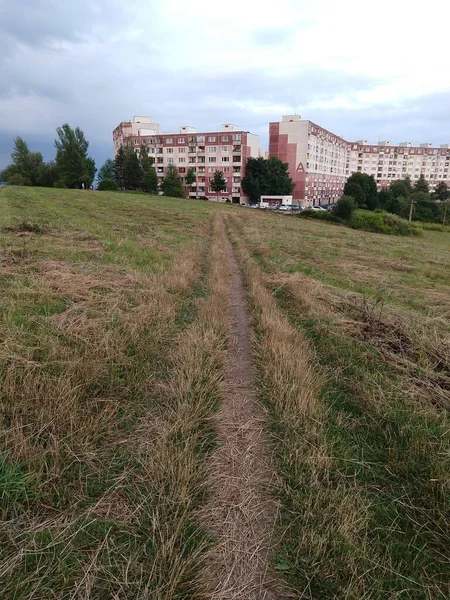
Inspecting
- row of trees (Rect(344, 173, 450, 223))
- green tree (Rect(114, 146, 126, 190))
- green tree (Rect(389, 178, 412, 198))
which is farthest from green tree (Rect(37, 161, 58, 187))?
green tree (Rect(389, 178, 412, 198))

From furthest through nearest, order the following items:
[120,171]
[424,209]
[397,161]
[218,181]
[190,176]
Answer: [397,161]
[424,209]
[190,176]
[218,181]
[120,171]

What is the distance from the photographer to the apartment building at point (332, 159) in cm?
9750

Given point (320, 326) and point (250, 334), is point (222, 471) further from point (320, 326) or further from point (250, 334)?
point (320, 326)

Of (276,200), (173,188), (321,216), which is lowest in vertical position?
(321,216)

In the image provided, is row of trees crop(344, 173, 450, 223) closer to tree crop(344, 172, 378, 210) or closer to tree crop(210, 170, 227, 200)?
tree crop(344, 172, 378, 210)

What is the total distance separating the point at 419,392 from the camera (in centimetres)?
389

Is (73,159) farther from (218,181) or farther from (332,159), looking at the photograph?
(332,159)

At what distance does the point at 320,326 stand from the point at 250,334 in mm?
1291

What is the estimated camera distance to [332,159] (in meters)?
118

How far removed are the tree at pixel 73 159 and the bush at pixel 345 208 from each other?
2128 inches

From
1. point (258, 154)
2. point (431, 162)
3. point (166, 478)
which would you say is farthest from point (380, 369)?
point (431, 162)

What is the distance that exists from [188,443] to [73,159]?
8612cm

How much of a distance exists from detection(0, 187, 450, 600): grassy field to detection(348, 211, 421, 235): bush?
47.7 metres

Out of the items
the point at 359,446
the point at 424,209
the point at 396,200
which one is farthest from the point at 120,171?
the point at 359,446
